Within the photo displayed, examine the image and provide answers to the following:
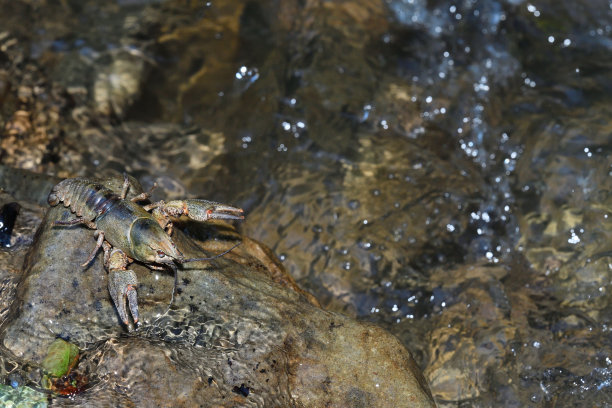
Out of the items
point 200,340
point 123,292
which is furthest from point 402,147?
point 123,292

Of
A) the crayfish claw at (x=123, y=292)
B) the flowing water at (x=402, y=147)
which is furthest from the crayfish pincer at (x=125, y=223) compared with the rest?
the flowing water at (x=402, y=147)

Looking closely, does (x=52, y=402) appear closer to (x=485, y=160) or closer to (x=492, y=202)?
(x=492, y=202)

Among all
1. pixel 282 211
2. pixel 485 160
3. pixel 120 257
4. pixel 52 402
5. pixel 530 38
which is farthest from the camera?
pixel 530 38

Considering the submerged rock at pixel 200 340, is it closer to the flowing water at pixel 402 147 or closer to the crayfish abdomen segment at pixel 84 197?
the crayfish abdomen segment at pixel 84 197

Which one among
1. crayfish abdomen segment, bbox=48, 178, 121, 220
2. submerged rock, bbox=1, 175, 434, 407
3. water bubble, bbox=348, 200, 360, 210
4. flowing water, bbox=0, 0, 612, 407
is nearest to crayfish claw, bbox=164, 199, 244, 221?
submerged rock, bbox=1, 175, 434, 407

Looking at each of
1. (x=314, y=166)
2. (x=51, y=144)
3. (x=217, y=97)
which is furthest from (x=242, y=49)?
Answer: (x=51, y=144)

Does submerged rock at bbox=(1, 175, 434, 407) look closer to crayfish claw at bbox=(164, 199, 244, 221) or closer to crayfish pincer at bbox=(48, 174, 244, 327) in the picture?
crayfish pincer at bbox=(48, 174, 244, 327)

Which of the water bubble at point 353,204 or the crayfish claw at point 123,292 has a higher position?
the crayfish claw at point 123,292
